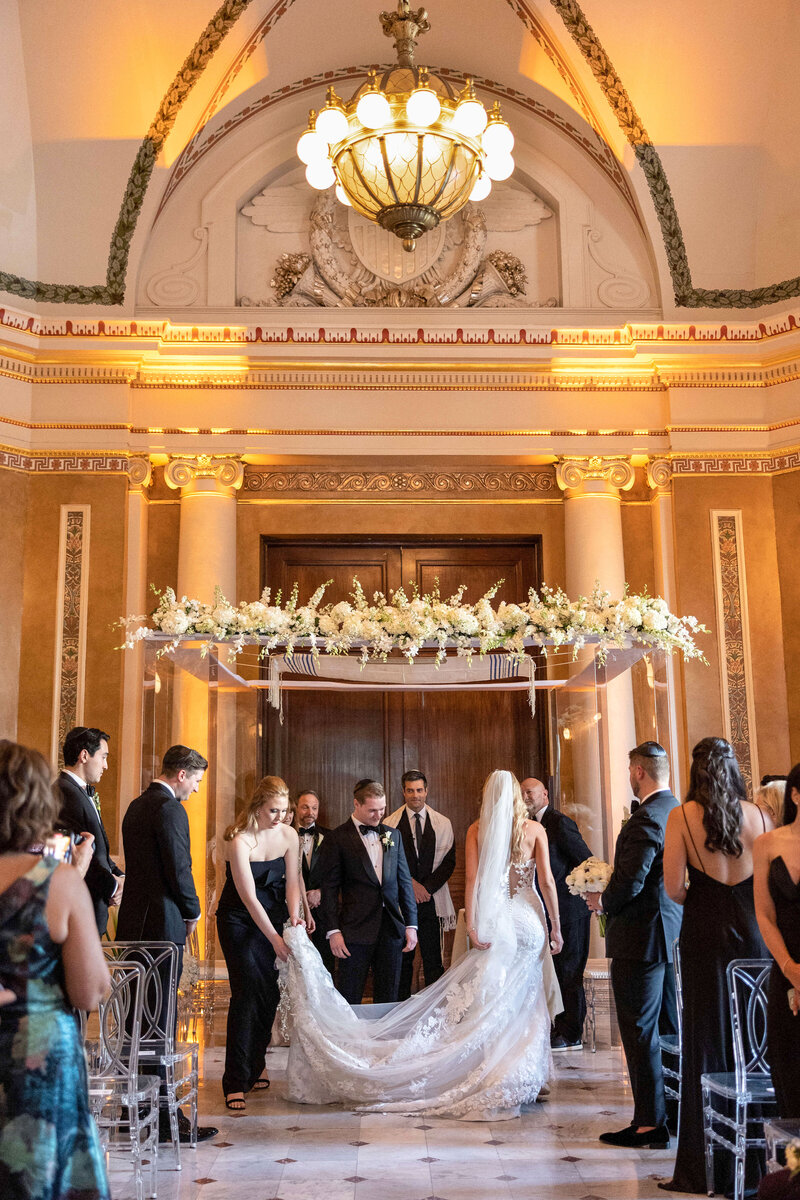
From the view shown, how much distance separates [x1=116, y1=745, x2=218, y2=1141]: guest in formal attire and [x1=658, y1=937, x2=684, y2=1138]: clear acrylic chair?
88.2 inches

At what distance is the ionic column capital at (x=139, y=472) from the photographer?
34.3 ft

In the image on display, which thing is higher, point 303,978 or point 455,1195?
point 303,978

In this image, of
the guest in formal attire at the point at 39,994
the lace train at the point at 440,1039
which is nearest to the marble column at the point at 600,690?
the lace train at the point at 440,1039

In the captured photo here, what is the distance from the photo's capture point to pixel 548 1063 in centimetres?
650

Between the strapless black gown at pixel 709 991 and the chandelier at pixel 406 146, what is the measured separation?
4.16 meters

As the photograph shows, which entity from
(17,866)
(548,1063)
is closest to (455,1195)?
(548,1063)

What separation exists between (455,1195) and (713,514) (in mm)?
6872

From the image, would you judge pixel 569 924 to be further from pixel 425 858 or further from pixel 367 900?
pixel 367 900

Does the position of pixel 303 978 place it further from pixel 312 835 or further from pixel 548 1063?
pixel 312 835

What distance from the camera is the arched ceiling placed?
9930mm

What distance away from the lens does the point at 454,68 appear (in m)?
10.9

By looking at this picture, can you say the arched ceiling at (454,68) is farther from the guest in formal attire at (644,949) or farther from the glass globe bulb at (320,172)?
the guest in formal attire at (644,949)

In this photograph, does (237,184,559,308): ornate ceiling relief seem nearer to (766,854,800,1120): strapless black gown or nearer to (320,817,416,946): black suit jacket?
(320,817,416,946): black suit jacket

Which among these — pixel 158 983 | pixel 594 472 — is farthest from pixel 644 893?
pixel 594 472
